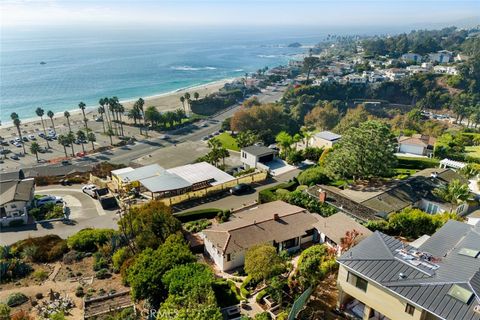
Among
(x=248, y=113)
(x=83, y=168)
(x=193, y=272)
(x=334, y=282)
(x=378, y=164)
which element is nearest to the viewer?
(x=193, y=272)

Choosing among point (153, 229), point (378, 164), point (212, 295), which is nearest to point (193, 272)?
point (212, 295)

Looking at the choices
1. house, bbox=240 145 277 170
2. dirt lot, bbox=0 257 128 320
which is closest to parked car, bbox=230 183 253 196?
house, bbox=240 145 277 170

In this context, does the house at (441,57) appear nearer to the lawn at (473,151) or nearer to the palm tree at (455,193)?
the lawn at (473,151)

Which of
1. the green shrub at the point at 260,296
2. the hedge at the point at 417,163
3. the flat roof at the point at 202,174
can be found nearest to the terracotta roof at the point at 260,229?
the green shrub at the point at 260,296

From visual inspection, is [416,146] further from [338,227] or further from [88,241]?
[88,241]

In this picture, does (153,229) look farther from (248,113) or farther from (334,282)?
(248,113)
